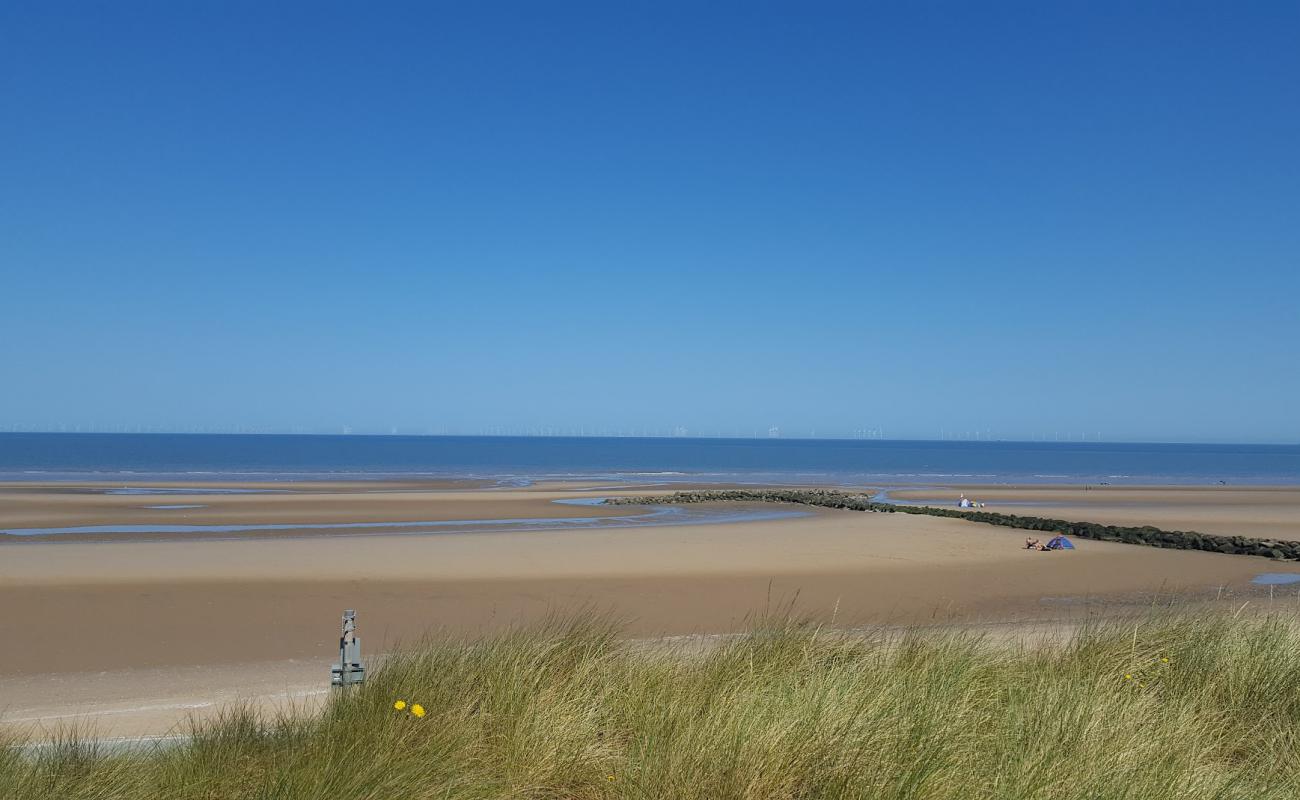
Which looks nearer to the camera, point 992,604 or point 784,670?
point 784,670

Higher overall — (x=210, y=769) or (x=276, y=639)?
(x=210, y=769)

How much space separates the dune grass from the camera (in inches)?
185

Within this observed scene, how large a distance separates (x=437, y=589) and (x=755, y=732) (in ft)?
43.3

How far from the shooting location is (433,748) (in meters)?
5.14

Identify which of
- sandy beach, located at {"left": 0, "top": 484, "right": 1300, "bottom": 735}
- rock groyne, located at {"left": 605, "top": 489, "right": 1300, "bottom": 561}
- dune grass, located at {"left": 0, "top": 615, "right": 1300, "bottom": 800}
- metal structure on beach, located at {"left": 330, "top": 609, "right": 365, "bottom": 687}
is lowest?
rock groyne, located at {"left": 605, "top": 489, "right": 1300, "bottom": 561}

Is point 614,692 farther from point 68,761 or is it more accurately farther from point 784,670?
point 68,761

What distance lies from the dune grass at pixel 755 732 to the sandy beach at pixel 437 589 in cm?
288

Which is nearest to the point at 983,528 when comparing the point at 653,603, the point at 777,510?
the point at 777,510

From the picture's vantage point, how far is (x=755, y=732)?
200 inches

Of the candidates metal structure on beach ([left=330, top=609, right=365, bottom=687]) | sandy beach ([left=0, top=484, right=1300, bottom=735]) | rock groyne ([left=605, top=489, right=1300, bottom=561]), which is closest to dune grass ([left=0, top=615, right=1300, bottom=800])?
metal structure on beach ([left=330, top=609, right=365, bottom=687])

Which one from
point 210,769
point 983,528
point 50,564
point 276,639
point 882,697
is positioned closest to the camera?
point 210,769

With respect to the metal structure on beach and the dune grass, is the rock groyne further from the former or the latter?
the metal structure on beach

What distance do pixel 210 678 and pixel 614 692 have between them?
6.71 m

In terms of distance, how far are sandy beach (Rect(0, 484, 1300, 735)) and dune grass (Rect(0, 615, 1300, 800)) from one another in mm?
2882
